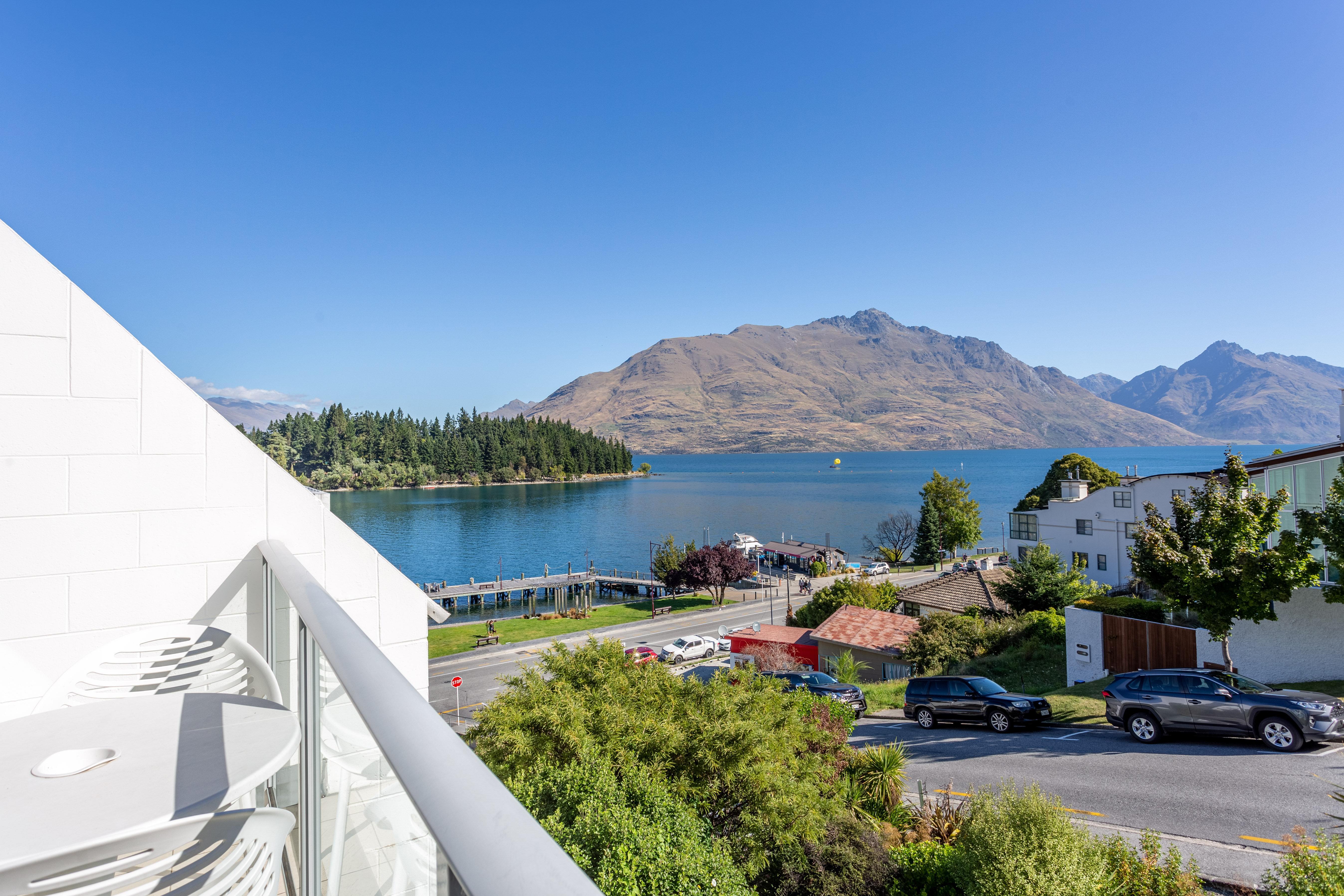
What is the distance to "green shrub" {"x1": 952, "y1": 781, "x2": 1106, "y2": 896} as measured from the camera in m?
6.34

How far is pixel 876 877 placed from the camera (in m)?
7.83

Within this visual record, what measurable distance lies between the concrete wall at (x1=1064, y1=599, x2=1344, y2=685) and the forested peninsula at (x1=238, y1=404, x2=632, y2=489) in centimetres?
9407

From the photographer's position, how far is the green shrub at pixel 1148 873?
6.97m

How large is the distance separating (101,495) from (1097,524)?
42.9 m

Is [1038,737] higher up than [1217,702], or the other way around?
[1217,702]

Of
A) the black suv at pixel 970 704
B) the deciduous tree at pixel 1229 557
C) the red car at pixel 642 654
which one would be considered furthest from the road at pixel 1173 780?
the red car at pixel 642 654

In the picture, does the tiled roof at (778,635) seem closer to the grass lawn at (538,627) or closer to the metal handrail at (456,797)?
the grass lawn at (538,627)

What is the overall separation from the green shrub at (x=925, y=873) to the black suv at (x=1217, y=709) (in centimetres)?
726

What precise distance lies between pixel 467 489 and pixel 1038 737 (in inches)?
5024

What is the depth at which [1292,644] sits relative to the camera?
15523mm

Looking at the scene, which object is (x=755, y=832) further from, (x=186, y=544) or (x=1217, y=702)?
(x=1217, y=702)

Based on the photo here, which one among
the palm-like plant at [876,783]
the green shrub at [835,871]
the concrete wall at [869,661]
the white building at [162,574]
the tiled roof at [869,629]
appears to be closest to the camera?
the white building at [162,574]

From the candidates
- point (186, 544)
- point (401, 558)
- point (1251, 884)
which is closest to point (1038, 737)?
point (1251, 884)

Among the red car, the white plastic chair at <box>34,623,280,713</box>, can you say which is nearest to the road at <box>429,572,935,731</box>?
the red car
